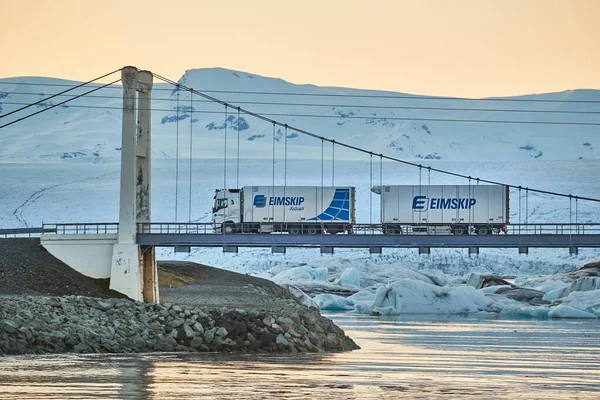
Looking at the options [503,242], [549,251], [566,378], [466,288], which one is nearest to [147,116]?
[503,242]

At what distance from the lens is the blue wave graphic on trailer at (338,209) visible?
→ 7812 cm

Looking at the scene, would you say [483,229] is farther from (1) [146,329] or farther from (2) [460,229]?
(1) [146,329]

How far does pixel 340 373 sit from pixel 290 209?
43464mm

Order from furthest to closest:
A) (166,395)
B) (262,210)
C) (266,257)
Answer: (266,257) < (262,210) < (166,395)

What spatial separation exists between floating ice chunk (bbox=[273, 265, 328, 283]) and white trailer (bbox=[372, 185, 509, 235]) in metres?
11.8

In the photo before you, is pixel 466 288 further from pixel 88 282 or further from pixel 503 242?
pixel 88 282

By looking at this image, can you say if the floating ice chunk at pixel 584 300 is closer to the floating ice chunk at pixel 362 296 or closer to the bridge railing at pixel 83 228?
the floating ice chunk at pixel 362 296

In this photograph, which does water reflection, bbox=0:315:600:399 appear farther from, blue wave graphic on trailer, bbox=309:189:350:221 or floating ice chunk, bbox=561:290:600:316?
blue wave graphic on trailer, bbox=309:189:350:221

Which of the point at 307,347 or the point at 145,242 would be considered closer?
the point at 307,347

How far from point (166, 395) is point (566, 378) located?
1140cm

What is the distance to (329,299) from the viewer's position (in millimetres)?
75000

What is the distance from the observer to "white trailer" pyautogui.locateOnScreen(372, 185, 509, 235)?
252ft

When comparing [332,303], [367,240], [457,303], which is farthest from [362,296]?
[367,240]

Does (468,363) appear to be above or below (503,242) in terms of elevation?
below
